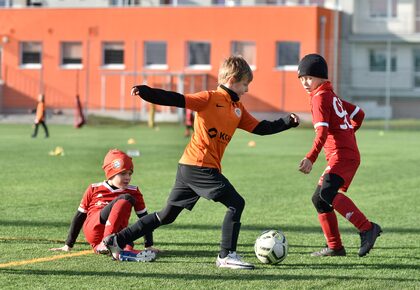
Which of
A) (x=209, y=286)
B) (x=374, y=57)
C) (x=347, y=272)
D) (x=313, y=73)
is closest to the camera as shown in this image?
(x=209, y=286)

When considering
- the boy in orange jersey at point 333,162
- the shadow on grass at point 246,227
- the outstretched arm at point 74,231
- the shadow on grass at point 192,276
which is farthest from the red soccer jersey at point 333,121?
the outstretched arm at point 74,231

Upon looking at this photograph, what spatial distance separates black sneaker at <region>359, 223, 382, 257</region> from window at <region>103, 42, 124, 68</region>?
1729 inches

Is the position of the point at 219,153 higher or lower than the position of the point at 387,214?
higher

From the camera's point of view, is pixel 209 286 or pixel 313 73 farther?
pixel 313 73

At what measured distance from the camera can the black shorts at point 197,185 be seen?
25.8 ft

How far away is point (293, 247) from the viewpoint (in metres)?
9.08

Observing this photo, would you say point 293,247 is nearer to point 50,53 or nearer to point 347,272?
point 347,272

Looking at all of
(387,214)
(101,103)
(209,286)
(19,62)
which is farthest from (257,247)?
(19,62)

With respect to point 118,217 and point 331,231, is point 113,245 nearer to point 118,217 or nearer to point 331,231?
point 118,217

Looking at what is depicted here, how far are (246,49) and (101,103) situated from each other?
7615 mm

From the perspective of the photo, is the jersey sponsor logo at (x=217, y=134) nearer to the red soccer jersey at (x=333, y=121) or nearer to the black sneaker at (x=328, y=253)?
the red soccer jersey at (x=333, y=121)

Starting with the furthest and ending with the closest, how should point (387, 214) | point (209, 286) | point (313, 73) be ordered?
1. point (387, 214)
2. point (313, 73)
3. point (209, 286)

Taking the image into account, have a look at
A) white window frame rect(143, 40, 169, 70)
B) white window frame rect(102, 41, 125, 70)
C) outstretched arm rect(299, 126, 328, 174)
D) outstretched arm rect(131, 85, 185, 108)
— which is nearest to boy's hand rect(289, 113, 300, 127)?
outstretched arm rect(299, 126, 328, 174)

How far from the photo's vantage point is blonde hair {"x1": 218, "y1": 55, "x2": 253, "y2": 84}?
7.94 metres
